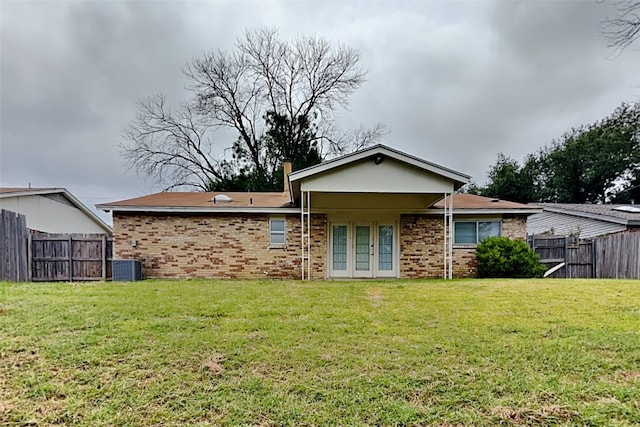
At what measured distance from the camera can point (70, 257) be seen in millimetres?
11836

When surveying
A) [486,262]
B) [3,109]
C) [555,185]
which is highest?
[3,109]

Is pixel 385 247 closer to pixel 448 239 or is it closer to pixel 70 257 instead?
pixel 448 239

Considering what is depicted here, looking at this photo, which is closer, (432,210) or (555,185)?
(432,210)

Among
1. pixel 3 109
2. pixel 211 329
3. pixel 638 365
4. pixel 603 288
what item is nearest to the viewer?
pixel 638 365

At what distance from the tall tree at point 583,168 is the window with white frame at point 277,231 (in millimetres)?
22424

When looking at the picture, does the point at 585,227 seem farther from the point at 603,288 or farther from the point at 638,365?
the point at 638,365

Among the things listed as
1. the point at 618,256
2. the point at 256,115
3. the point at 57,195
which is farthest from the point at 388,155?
the point at 256,115

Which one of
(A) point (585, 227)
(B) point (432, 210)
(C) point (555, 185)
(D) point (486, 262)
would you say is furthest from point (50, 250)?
(C) point (555, 185)

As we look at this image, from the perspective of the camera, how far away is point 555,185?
92.1 feet

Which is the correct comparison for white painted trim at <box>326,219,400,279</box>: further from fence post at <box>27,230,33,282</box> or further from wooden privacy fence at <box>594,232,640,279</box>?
fence post at <box>27,230,33,282</box>

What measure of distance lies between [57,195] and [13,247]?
884cm

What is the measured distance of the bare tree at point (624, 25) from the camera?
7961 millimetres

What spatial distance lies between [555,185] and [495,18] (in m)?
20.5

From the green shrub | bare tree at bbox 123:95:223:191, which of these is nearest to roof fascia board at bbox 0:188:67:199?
bare tree at bbox 123:95:223:191
